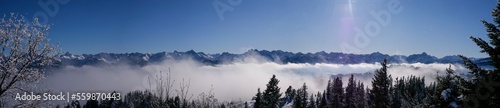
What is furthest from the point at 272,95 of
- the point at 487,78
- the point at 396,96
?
the point at 396,96

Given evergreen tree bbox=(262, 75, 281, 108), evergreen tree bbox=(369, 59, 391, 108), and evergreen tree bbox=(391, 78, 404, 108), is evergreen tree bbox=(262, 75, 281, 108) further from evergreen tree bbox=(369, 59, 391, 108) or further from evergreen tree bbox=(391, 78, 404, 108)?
evergreen tree bbox=(391, 78, 404, 108)

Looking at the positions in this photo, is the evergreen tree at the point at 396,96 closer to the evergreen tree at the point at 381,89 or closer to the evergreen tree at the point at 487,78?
the evergreen tree at the point at 381,89

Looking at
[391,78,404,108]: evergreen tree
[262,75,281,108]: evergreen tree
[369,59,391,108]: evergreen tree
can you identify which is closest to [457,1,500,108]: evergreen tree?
[369,59,391,108]: evergreen tree

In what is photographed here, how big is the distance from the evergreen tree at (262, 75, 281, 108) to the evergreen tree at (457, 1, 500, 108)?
2866 cm

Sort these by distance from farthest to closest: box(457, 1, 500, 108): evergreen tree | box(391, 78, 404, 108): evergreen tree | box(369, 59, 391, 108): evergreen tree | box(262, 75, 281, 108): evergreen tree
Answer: box(391, 78, 404, 108): evergreen tree, box(262, 75, 281, 108): evergreen tree, box(369, 59, 391, 108): evergreen tree, box(457, 1, 500, 108): evergreen tree

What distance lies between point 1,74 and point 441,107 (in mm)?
22333

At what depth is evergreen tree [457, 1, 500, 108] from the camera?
37.7 feet

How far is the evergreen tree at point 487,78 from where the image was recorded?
37.7ft

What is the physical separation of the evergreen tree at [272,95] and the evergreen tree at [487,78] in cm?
2866

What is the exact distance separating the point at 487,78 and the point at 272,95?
2991 centimetres

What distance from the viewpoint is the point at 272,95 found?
40656 millimetres

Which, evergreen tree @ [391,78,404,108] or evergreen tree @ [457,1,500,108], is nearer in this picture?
evergreen tree @ [457,1,500,108]

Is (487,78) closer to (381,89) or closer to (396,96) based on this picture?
(381,89)

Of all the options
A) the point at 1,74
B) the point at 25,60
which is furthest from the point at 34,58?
the point at 1,74
